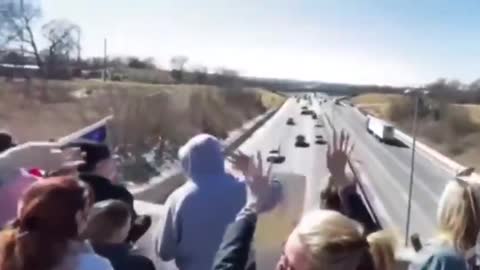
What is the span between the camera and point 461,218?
4.35 ft

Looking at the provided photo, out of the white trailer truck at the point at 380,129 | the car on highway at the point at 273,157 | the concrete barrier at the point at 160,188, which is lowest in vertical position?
the white trailer truck at the point at 380,129

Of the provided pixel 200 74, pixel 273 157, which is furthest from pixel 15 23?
pixel 273 157

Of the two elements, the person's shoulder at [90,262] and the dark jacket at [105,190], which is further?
A: the dark jacket at [105,190]

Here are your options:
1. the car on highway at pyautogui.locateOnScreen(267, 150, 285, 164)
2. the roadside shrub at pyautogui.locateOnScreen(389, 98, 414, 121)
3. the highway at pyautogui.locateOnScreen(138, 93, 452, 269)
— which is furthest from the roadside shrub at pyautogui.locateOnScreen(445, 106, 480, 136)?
the car on highway at pyautogui.locateOnScreen(267, 150, 285, 164)

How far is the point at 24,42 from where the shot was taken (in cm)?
1365

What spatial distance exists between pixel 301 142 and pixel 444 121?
6.10m

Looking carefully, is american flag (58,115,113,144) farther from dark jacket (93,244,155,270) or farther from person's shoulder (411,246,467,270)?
person's shoulder (411,246,467,270)

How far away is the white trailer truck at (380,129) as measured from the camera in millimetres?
16280

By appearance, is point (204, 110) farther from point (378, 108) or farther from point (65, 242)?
point (65, 242)

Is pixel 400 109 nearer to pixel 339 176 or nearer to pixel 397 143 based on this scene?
pixel 397 143

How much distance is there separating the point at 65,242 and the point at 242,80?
11.6 meters

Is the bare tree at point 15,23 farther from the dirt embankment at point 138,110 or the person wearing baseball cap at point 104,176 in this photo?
the person wearing baseball cap at point 104,176

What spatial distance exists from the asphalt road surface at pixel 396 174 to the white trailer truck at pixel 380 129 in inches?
6.0

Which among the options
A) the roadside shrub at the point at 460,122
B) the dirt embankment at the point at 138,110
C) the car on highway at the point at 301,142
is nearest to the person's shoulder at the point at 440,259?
the dirt embankment at the point at 138,110
